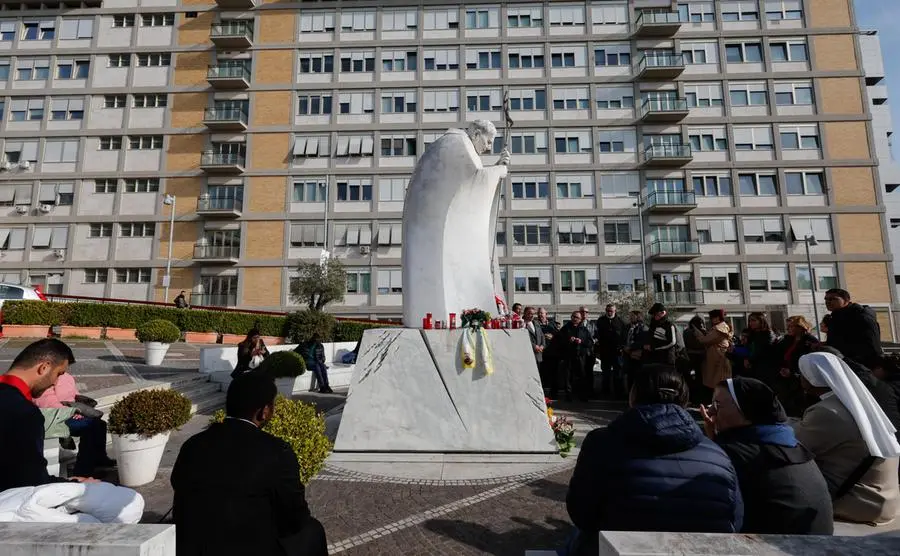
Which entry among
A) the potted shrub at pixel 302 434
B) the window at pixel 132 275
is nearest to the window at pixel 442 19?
the window at pixel 132 275

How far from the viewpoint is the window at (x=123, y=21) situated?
3500 cm

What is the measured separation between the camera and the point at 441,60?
112ft

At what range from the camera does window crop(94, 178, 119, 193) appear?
33.3 m

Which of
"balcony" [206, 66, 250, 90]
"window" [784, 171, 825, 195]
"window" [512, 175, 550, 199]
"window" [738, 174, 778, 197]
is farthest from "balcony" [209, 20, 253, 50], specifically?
"window" [784, 171, 825, 195]

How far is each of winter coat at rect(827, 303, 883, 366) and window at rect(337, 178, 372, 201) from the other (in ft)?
98.6

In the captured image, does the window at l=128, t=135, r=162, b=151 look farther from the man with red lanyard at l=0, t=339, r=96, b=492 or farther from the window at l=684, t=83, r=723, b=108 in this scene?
the window at l=684, t=83, r=723, b=108

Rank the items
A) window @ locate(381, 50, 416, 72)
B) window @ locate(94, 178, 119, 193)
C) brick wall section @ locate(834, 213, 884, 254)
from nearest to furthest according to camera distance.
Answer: brick wall section @ locate(834, 213, 884, 254) → window @ locate(94, 178, 119, 193) → window @ locate(381, 50, 416, 72)

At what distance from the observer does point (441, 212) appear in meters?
7.48

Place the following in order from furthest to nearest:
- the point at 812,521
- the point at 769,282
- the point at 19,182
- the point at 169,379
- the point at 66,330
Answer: the point at 19,182 < the point at 769,282 < the point at 66,330 < the point at 169,379 < the point at 812,521

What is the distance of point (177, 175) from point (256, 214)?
6.46m

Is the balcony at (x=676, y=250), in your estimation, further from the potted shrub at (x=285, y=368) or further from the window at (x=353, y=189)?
the potted shrub at (x=285, y=368)

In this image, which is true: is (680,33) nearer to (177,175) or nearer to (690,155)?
(690,155)

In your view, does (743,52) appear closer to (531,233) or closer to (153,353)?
(531,233)

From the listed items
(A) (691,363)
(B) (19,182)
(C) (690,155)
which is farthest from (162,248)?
(C) (690,155)
